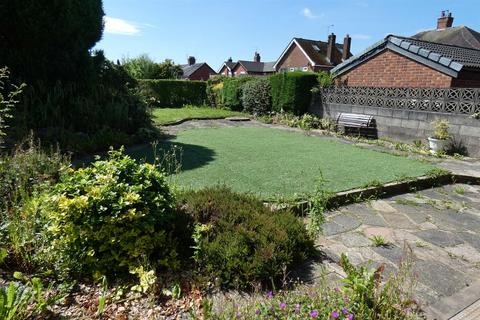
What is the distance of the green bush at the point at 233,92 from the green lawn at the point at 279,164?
297 inches

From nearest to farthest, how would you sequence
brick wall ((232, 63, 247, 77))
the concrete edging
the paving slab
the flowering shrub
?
the flowering shrub, the paving slab, the concrete edging, brick wall ((232, 63, 247, 77))

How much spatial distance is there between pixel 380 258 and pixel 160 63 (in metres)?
24.6

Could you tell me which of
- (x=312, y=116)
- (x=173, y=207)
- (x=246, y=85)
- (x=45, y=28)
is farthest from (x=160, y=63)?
(x=173, y=207)

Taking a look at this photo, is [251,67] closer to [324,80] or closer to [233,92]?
[233,92]

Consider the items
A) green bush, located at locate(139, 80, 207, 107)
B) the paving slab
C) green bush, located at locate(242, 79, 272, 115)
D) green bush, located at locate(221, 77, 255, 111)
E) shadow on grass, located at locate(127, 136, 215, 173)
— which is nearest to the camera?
the paving slab

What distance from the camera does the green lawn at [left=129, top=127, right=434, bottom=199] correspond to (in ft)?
18.0

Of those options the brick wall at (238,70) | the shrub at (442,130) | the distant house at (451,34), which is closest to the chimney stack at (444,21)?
the distant house at (451,34)

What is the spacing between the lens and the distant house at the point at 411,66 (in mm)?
10812

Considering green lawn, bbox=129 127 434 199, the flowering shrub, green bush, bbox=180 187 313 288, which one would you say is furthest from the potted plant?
the flowering shrub

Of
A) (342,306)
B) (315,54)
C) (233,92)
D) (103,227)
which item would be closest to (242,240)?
(342,306)

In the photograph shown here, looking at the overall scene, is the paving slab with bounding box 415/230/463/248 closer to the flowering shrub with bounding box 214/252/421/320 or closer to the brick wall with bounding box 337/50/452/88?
the flowering shrub with bounding box 214/252/421/320

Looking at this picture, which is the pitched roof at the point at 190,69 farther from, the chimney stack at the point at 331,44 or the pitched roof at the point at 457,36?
the pitched roof at the point at 457,36

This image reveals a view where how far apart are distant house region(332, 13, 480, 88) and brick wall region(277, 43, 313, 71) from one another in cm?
2452

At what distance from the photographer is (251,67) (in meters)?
51.3
